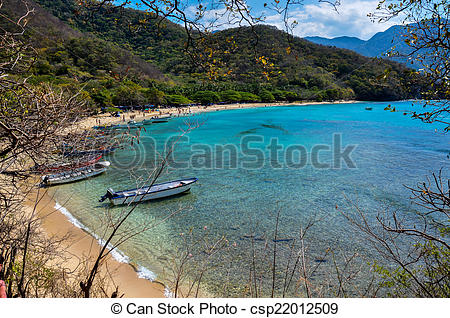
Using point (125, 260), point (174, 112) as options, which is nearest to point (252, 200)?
point (125, 260)

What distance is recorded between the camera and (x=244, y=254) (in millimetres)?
9945

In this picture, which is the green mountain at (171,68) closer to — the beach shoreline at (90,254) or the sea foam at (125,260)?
the beach shoreline at (90,254)

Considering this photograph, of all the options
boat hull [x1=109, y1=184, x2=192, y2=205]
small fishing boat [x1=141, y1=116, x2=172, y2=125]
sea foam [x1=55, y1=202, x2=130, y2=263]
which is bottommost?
sea foam [x1=55, y1=202, x2=130, y2=263]

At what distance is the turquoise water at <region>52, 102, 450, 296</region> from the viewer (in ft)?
32.6

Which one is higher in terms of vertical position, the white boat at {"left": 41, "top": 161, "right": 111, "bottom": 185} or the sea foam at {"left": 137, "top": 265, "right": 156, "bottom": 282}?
the white boat at {"left": 41, "top": 161, "right": 111, "bottom": 185}

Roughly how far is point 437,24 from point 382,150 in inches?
1140

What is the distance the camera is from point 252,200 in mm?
15086

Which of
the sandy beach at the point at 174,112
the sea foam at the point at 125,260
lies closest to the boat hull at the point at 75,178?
the sea foam at the point at 125,260

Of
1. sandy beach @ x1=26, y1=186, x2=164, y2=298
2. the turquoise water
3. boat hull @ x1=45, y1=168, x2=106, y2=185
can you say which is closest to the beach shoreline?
sandy beach @ x1=26, y1=186, x2=164, y2=298

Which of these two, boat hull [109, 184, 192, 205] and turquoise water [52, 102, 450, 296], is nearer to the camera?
turquoise water [52, 102, 450, 296]

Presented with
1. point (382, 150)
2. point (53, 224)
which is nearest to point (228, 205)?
point (53, 224)

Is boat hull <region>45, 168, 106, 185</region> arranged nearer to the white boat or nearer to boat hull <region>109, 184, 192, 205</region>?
the white boat

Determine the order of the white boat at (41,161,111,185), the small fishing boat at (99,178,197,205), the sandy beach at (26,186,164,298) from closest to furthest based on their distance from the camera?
the sandy beach at (26,186,164,298) → the small fishing boat at (99,178,197,205) → the white boat at (41,161,111,185)
